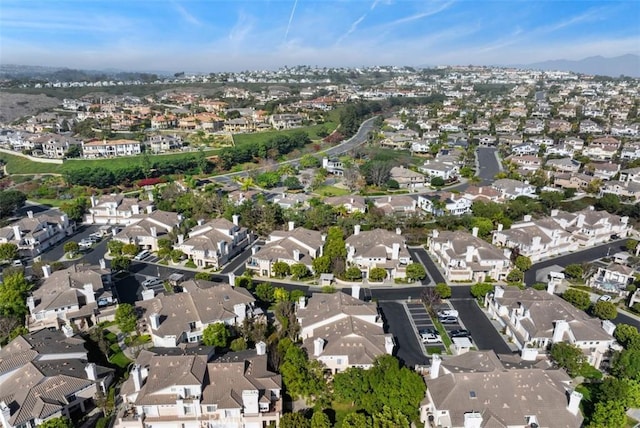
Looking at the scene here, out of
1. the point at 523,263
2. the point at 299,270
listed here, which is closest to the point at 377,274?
the point at 299,270

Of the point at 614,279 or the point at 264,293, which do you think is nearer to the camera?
the point at 264,293

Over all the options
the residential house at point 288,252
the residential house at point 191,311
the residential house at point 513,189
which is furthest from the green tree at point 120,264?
the residential house at point 513,189

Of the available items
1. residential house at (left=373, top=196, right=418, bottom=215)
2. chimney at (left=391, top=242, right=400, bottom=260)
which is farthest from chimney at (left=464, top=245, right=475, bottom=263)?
residential house at (left=373, top=196, right=418, bottom=215)

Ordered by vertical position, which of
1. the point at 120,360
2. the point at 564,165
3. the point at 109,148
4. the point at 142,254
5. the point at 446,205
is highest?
the point at 564,165

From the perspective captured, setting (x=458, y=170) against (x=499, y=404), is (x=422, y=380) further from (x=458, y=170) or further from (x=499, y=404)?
(x=458, y=170)

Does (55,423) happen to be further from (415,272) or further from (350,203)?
(350,203)

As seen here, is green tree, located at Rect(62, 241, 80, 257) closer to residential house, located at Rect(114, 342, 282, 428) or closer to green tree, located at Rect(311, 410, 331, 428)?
residential house, located at Rect(114, 342, 282, 428)

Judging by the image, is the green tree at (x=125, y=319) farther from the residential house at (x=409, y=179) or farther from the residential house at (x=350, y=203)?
the residential house at (x=409, y=179)
